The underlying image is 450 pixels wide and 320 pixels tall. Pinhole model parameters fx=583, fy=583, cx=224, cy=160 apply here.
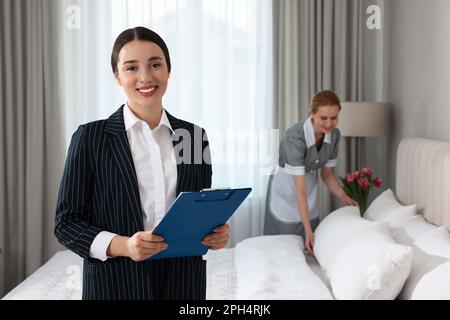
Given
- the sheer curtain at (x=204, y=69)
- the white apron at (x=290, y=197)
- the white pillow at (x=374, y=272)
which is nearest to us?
the white pillow at (x=374, y=272)

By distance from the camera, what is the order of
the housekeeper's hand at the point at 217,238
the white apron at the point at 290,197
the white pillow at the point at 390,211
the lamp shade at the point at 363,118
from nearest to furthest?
1. the housekeeper's hand at the point at 217,238
2. the white pillow at the point at 390,211
3. the white apron at the point at 290,197
4. the lamp shade at the point at 363,118

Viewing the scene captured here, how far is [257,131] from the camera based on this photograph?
3.86 meters

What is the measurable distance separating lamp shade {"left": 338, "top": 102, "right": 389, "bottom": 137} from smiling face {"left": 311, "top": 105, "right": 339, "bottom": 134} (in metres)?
0.62

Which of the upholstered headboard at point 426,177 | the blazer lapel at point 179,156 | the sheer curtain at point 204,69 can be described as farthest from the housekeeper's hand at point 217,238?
the sheer curtain at point 204,69

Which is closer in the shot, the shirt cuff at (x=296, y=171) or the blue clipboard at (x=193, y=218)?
the blue clipboard at (x=193, y=218)

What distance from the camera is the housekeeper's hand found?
1134 mm

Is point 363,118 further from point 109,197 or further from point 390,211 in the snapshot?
point 109,197

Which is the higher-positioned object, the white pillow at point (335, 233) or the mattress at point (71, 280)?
the white pillow at point (335, 233)

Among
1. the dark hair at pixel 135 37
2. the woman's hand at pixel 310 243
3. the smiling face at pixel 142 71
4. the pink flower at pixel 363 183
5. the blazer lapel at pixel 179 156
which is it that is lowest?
the woman's hand at pixel 310 243

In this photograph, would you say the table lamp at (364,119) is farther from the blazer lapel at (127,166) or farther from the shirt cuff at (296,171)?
the blazer lapel at (127,166)

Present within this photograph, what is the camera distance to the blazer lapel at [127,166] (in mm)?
1105

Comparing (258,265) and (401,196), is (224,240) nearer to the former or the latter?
(258,265)
